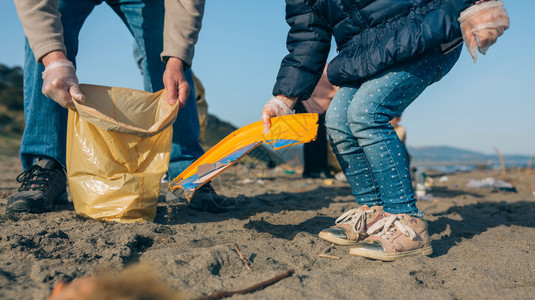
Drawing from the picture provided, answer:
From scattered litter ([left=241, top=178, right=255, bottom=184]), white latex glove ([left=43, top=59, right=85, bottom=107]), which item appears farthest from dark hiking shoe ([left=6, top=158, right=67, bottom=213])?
scattered litter ([left=241, top=178, right=255, bottom=184])

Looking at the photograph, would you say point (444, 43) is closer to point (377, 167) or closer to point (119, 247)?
point (377, 167)

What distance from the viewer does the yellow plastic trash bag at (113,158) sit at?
5.90 feet

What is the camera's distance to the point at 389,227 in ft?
5.36

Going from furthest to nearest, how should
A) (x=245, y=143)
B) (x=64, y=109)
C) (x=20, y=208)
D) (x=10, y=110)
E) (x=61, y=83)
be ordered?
(x=10, y=110) → (x=64, y=109) → (x=20, y=208) → (x=61, y=83) → (x=245, y=143)

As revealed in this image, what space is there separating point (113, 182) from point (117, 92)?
509 mm

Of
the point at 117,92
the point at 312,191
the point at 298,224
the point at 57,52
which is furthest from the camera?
the point at 312,191

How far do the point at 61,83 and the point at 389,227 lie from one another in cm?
174

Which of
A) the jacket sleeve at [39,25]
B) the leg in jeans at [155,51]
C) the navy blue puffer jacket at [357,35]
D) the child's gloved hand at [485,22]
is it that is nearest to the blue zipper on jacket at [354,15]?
the navy blue puffer jacket at [357,35]

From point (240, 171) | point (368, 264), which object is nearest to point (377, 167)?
point (368, 264)

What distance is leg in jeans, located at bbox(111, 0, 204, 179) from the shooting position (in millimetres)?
2352

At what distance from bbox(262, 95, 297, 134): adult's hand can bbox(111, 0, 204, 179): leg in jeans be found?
0.84 m

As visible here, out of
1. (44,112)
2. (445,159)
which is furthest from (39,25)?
(445,159)

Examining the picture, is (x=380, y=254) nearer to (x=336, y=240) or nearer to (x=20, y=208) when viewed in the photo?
(x=336, y=240)

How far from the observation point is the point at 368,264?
1477 mm
